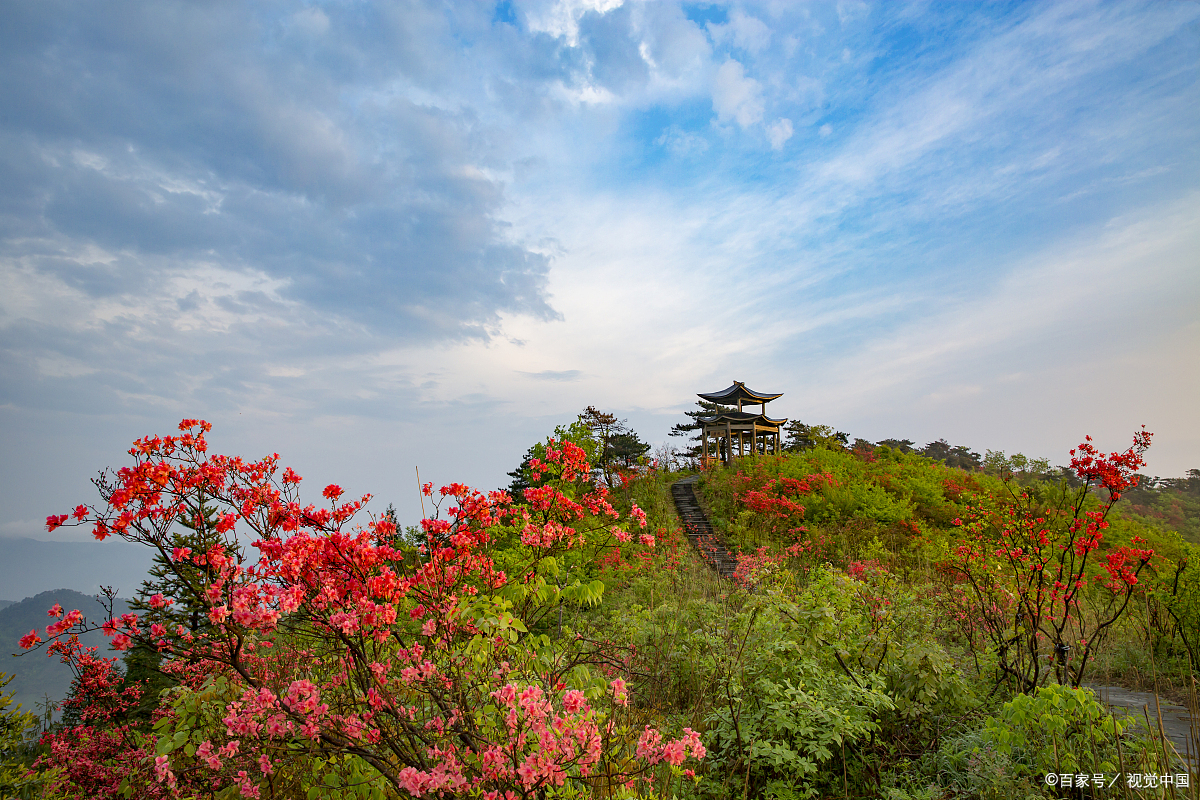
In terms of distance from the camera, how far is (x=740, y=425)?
2336 centimetres

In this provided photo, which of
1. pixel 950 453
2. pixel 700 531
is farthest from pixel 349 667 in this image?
pixel 950 453

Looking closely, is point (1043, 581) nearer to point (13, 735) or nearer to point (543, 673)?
point (543, 673)

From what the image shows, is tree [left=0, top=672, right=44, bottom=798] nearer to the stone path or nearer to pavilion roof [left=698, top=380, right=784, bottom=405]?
the stone path

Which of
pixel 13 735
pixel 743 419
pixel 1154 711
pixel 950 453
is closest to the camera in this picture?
pixel 13 735

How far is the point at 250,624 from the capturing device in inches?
81.6

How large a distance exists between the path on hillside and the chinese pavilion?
4.89m

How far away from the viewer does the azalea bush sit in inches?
81.4

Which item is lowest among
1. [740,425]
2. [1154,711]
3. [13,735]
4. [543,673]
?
[1154,711]

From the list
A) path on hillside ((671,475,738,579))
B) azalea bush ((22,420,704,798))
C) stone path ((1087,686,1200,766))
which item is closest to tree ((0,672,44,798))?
azalea bush ((22,420,704,798))

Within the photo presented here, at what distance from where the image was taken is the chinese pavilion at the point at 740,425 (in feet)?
76.1

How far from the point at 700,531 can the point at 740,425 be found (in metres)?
11.1

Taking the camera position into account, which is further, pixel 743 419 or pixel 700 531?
pixel 743 419

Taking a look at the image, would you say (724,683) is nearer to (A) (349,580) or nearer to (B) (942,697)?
(B) (942,697)

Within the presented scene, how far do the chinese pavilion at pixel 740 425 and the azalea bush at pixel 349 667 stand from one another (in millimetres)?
20838
